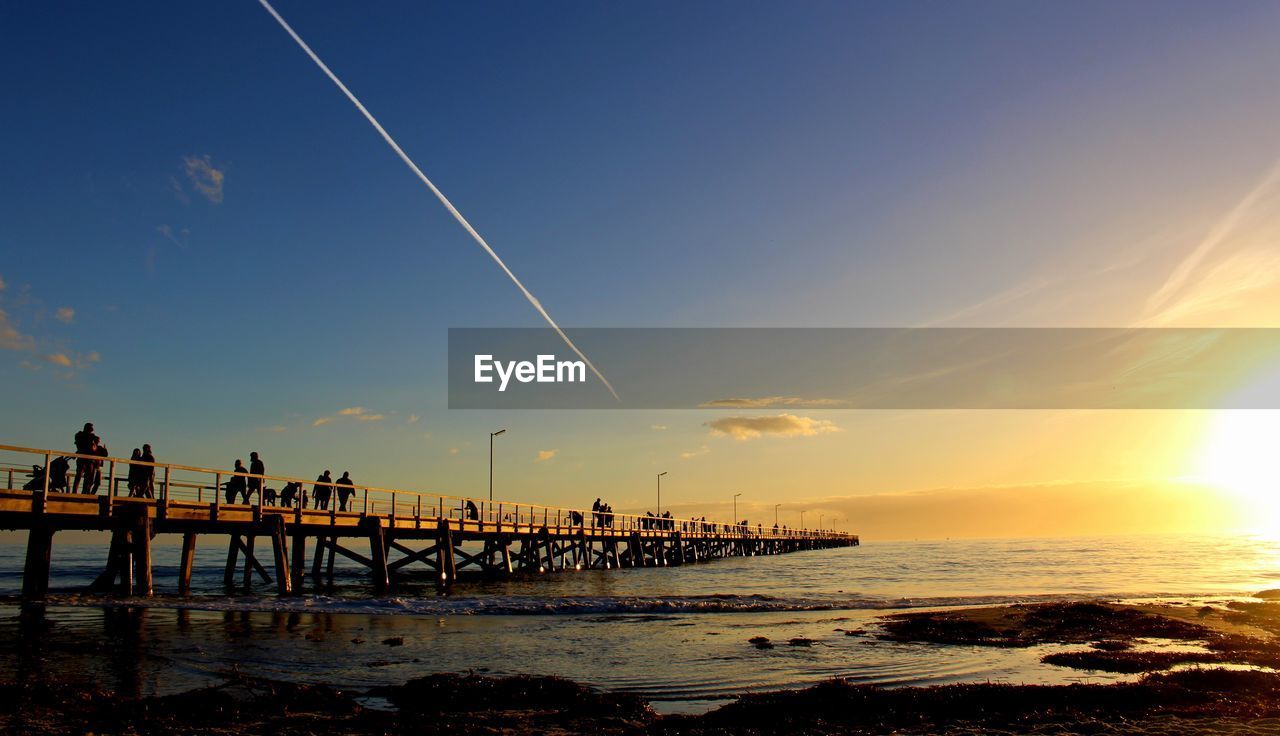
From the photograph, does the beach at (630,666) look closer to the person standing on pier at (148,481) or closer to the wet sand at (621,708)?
the wet sand at (621,708)

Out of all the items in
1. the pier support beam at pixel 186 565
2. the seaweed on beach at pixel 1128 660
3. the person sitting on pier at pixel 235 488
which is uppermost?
the person sitting on pier at pixel 235 488

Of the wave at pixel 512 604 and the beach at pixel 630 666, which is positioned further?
the wave at pixel 512 604

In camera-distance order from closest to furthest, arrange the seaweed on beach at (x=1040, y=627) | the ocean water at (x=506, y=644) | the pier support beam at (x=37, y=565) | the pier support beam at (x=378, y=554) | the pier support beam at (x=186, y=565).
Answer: the ocean water at (x=506, y=644), the seaweed on beach at (x=1040, y=627), the pier support beam at (x=37, y=565), the pier support beam at (x=186, y=565), the pier support beam at (x=378, y=554)

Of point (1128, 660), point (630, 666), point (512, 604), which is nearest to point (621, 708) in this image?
point (630, 666)

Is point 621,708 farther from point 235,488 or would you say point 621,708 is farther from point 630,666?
point 235,488

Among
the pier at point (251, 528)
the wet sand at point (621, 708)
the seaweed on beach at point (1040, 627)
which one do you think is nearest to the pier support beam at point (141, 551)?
the pier at point (251, 528)

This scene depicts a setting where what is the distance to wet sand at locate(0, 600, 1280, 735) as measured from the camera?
8203 mm

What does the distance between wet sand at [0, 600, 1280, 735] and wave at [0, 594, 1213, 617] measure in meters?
11.8

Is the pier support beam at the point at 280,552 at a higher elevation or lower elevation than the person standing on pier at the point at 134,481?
lower

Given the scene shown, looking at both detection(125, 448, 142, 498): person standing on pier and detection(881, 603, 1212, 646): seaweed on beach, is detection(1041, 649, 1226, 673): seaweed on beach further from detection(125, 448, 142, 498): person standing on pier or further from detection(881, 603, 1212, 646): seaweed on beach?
detection(125, 448, 142, 498): person standing on pier

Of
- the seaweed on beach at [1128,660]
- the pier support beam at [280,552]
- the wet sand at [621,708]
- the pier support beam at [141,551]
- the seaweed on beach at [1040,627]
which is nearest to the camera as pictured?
the wet sand at [621,708]

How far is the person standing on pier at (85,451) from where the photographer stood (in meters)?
21.4

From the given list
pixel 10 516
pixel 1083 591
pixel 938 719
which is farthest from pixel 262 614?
pixel 1083 591

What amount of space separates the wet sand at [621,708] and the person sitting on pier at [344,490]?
20.5 meters
